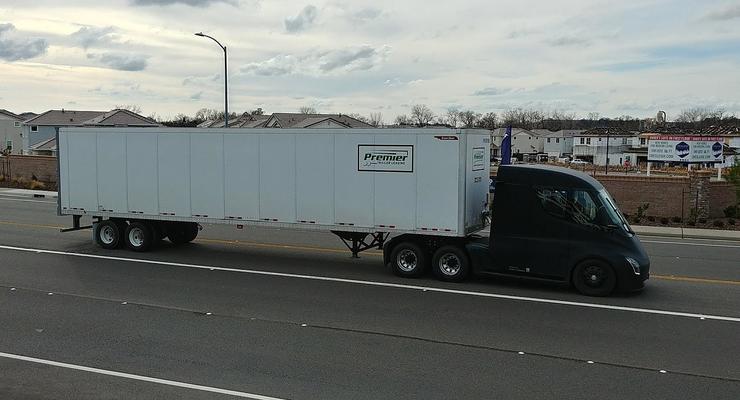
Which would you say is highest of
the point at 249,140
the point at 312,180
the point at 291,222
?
the point at 249,140

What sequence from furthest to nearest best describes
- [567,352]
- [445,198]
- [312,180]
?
[312,180] → [445,198] → [567,352]

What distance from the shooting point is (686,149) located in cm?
3294

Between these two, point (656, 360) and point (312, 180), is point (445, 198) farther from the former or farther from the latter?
point (656, 360)

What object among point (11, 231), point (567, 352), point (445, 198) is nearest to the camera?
point (567, 352)

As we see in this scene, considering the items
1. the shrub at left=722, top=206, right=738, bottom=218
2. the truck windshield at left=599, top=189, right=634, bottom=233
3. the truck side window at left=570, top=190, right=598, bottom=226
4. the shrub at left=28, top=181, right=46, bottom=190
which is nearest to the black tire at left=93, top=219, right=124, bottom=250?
the truck side window at left=570, top=190, right=598, bottom=226

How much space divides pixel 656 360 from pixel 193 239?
12904 millimetres

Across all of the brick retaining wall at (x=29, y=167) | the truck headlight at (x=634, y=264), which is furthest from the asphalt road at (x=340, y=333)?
the brick retaining wall at (x=29, y=167)

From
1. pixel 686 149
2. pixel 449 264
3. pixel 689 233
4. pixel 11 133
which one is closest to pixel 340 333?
pixel 449 264

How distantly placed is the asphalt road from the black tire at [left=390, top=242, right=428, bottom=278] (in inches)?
14.7

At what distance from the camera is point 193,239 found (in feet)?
58.3

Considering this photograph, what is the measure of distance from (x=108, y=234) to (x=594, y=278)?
37.9 feet

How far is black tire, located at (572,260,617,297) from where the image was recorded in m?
11.4

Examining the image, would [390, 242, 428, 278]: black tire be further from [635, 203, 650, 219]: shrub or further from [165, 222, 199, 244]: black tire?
[635, 203, 650, 219]: shrub

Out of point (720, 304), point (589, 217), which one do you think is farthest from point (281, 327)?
point (720, 304)
